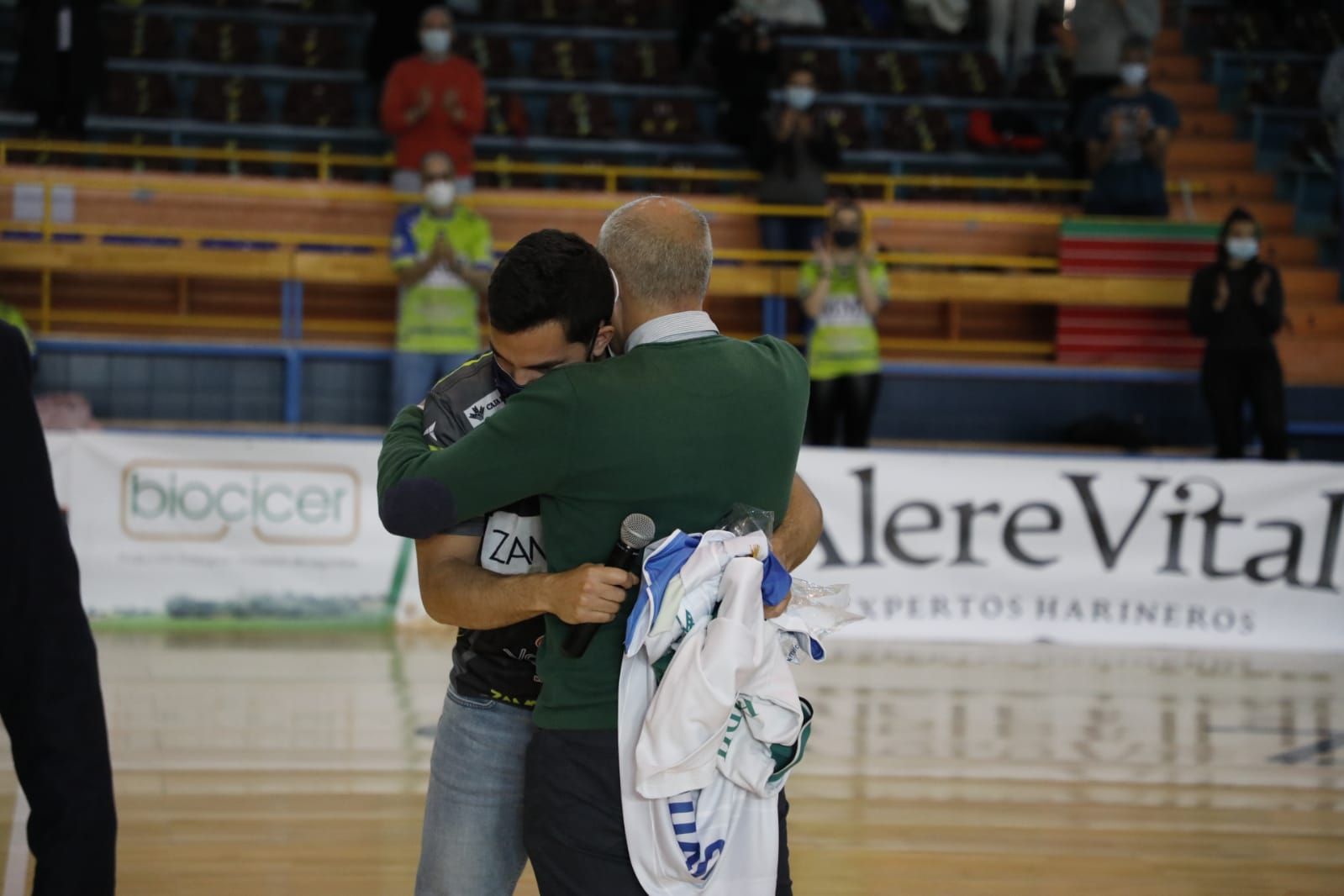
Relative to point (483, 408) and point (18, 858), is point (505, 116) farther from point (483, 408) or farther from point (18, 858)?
point (483, 408)

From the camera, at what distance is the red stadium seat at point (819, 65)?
1536 cm

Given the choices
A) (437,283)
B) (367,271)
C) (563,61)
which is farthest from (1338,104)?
(367,271)

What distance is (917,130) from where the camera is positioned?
1494 cm

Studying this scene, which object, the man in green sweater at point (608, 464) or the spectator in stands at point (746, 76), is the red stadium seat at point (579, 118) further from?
the man in green sweater at point (608, 464)

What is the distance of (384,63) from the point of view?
13.8m

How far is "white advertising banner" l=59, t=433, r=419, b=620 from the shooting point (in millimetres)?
9516

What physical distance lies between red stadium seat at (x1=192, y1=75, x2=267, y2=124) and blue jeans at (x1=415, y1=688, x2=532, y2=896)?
40.5 feet

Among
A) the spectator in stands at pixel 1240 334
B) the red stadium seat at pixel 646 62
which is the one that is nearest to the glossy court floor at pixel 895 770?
the spectator in stands at pixel 1240 334

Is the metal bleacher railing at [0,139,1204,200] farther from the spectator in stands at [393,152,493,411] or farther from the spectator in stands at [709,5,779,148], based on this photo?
the spectator in stands at [393,152,493,411]

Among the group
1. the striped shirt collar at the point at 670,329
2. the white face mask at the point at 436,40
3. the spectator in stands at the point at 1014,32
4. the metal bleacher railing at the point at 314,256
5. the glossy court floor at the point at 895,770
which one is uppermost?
the spectator in stands at the point at 1014,32

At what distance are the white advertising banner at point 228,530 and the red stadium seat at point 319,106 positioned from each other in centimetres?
553

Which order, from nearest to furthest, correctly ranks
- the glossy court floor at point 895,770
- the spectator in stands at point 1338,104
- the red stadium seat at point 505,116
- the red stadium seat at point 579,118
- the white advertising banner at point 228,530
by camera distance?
the glossy court floor at point 895,770 < the white advertising banner at point 228,530 < the spectator in stands at point 1338,104 < the red stadium seat at point 505,116 < the red stadium seat at point 579,118

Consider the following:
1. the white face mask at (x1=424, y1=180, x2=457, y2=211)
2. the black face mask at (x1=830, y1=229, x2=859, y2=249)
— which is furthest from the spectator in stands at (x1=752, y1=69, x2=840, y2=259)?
the white face mask at (x1=424, y1=180, x2=457, y2=211)

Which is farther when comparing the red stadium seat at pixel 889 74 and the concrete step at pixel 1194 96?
the concrete step at pixel 1194 96
